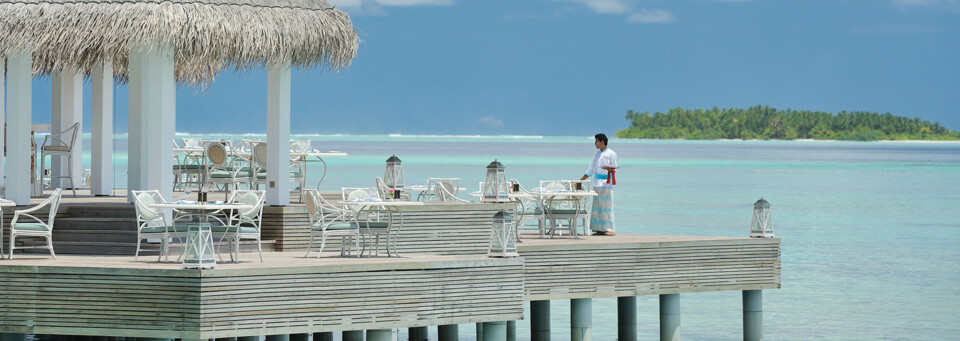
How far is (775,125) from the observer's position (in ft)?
544

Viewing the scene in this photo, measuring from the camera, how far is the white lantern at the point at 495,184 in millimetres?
15812

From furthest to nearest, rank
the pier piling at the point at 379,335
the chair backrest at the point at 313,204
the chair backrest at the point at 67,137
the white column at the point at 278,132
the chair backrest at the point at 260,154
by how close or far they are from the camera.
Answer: the chair backrest at the point at 67,137, the chair backrest at the point at 260,154, the white column at the point at 278,132, the chair backrest at the point at 313,204, the pier piling at the point at 379,335

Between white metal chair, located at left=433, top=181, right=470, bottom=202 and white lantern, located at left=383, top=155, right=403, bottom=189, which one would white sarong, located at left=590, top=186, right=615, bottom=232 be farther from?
white lantern, located at left=383, top=155, right=403, bottom=189

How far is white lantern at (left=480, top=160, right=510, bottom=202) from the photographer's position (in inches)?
623

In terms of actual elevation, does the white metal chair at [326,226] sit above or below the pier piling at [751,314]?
above

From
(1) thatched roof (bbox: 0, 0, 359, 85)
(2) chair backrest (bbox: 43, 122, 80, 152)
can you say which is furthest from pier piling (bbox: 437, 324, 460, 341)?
(2) chair backrest (bbox: 43, 122, 80, 152)

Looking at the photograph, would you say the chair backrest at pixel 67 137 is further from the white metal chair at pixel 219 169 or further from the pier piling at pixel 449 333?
the pier piling at pixel 449 333

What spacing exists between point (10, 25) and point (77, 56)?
2.38 ft

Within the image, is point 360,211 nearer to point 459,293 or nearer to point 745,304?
point 459,293

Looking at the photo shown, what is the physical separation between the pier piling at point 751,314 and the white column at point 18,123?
7.82m

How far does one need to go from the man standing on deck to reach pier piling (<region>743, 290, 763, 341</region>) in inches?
66.3

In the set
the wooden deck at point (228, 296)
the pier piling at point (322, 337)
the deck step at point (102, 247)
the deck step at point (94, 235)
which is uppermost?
the deck step at point (94, 235)

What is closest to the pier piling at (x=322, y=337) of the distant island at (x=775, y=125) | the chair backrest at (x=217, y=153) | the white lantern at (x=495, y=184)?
the chair backrest at (x=217, y=153)

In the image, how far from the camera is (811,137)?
17125cm
